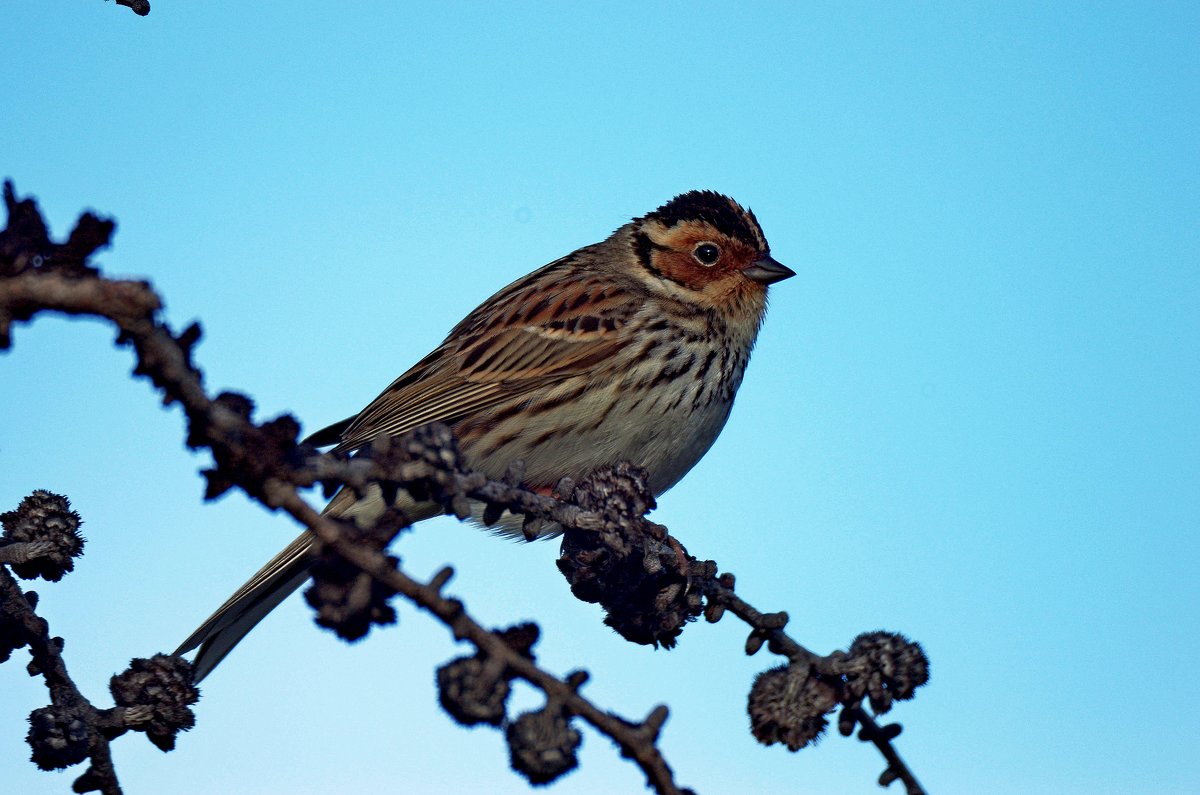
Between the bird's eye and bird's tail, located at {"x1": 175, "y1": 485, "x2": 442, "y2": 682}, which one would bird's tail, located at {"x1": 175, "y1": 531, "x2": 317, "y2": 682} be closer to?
bird's tail, located at {"x1": 175, "y1": 485, "x2": 442, "y2": 682}

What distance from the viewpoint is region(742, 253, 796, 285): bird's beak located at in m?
6.81

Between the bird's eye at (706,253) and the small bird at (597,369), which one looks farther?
the bird's eye at (706,253)

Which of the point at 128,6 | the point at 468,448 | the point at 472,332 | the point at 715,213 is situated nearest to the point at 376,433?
the point at 468,448

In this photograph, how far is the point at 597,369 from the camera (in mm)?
6258

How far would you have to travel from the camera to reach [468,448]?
6.20 metres

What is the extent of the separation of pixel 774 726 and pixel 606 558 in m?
1.46

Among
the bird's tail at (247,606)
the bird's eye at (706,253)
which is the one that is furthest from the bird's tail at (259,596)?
the bird's eye at (706,253)

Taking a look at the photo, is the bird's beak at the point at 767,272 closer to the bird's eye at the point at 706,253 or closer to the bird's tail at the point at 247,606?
the bird's eye at the point at 706,253

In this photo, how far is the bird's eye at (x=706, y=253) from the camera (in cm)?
693

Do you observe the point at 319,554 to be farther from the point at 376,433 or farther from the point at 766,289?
the point at 766,289

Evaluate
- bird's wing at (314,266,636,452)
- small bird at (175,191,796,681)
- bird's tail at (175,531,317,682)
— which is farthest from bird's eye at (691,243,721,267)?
bird's tail at (175,531,317,682)

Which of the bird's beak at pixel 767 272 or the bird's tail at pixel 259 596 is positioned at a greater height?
the bird's beak at pixel 767 272

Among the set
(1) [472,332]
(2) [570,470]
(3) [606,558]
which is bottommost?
(3) [606,558]

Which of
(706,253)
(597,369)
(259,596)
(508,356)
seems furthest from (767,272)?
(259,596)
